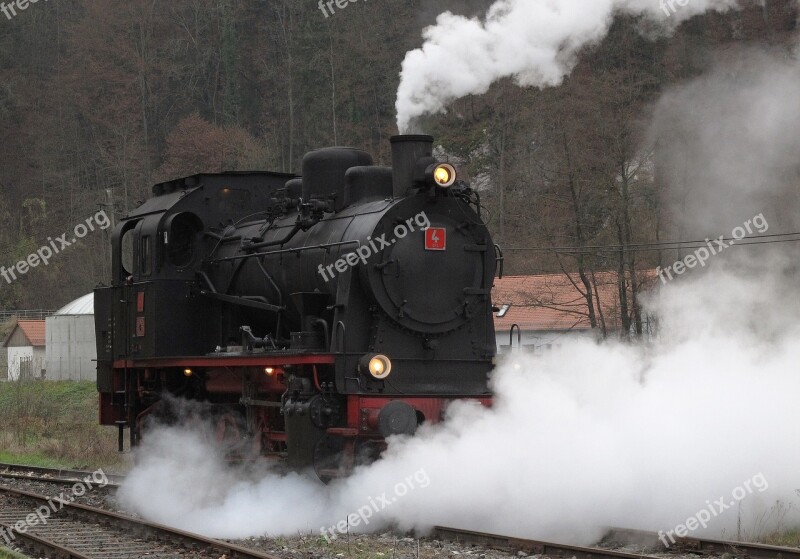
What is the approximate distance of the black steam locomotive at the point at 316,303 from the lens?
10.1 meters

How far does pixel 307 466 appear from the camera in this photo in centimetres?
998

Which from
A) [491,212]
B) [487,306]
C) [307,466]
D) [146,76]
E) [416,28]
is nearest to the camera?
[307,466]

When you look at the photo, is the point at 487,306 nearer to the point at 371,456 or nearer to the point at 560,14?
the point at 371,456

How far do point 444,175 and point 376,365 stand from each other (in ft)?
6.86

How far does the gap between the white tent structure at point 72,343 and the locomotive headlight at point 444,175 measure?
30950 mm

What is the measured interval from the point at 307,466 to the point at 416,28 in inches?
1275

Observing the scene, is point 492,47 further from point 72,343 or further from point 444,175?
point 72,343

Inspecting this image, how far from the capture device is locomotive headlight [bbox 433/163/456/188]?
412 inches

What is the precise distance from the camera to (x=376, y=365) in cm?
998

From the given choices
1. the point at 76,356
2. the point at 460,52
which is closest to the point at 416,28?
the point at 76,356

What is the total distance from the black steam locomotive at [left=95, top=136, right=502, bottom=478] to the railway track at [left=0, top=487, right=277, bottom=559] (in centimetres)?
152

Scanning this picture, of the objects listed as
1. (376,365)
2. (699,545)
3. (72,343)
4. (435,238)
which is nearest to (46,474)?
(376,365)

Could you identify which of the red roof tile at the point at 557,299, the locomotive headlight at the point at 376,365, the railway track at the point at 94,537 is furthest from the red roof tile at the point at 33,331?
the locomotive headlight at the point at 376,365

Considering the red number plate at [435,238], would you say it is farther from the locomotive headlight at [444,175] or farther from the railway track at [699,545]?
the railway track at [699,545]
